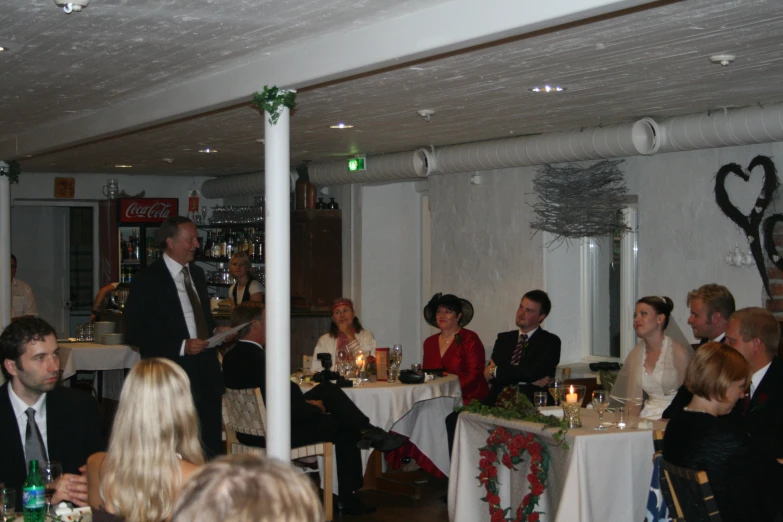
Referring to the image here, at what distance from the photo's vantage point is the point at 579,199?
8.32 meters

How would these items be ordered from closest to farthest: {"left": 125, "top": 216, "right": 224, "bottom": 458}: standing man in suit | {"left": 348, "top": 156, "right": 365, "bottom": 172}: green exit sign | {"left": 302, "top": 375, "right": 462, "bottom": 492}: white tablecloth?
{"left": 125, "top": 216, "right": 224, "bottom": 458}: standing man in suit, {"left": 302, "top": 375, "right": 462, "bottom": 492}: white tablecloth, {"left": 348, "top": 156, "right": 365, "bottom": 172}: green exit sign

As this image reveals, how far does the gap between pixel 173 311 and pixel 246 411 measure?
905 mm

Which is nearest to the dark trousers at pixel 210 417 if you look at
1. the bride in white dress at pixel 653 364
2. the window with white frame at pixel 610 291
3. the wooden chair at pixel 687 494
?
the bride in white dress at pixel 653 364

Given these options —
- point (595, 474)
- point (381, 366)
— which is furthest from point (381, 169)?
point (595, 474)

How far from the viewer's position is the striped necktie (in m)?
7.11

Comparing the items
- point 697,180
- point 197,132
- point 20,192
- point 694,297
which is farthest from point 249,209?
point 694,297

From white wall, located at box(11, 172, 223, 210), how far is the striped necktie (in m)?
7.57

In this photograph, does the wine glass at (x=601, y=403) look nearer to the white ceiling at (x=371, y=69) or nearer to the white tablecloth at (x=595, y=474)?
the white tablecloth at (x=595, y=474)

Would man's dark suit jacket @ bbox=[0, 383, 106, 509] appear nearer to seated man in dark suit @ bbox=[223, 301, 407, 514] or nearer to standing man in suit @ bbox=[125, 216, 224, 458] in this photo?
standing man in suit @ bbox=[125, 216, 224, 458]

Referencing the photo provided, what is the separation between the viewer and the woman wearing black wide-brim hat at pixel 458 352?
7.45m

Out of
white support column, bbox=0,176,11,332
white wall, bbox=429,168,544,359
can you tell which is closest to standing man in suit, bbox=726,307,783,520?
white wall, bbox=429,168,544,359

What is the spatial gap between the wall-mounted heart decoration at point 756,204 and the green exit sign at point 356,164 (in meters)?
4.02

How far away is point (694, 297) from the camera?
227 inches

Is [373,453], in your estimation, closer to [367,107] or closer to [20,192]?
[367,107]
